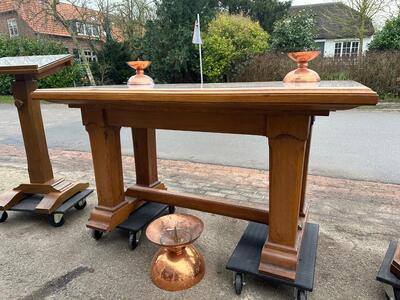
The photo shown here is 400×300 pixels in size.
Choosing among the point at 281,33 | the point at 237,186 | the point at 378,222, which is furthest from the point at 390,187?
the point at 281,33

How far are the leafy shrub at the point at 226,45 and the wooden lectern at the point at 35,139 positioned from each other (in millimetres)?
9478

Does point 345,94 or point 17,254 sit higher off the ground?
point 345,94

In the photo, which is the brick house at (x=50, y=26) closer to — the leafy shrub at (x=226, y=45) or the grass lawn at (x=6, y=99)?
the grass lawn at (x=6, y=99)

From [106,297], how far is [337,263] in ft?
4.61

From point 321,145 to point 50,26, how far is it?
68.1 feet

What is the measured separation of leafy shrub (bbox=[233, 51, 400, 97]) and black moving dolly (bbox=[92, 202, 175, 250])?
879 centimetres

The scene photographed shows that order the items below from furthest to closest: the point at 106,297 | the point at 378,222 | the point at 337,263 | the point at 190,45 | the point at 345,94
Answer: the point at 190,45
the point at 378,222
the point at 337,263
the point at 106,297
the point at 345,94

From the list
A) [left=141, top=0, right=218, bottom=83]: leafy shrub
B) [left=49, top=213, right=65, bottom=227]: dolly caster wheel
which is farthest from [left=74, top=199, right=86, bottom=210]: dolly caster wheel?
[left=141, top=0, right=218, bottom=83]: leafy shrub

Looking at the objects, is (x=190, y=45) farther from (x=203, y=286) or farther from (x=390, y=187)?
(x=203, y=286)

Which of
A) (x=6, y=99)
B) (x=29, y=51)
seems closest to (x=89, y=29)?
(x=29, y=51)

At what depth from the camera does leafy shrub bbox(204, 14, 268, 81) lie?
1134cm

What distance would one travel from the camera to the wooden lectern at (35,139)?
7.64ft

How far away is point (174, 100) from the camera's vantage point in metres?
1.45

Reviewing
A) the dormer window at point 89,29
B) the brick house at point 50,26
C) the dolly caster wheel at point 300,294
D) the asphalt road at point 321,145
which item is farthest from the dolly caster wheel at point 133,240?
the dormer window at point 89,29
